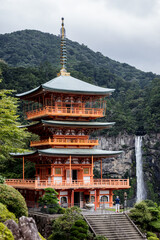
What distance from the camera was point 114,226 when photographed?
28531 mm

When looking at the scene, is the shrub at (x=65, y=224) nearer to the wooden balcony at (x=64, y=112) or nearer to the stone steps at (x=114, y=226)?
the stone steps at (x=114, y=226)

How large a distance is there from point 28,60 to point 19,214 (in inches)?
3908

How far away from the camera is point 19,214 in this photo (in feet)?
74.7

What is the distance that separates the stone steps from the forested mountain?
42194 millimetres

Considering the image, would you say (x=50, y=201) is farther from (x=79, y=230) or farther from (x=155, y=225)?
(x=155, y=225)

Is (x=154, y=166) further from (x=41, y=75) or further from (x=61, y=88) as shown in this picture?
(x=61, y=88)

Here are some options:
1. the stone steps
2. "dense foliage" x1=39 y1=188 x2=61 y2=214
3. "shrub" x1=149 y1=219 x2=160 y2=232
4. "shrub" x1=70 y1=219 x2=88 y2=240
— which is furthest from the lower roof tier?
"shrub" x1=70 y1=219 x2=88 y2=240

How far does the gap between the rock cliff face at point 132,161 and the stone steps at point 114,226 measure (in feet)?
121

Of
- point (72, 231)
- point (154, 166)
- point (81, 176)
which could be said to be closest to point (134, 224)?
point (72, 231)

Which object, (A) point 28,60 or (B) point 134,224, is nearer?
(B) point 134,224

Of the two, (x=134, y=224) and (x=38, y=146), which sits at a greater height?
(x=38, y=146)

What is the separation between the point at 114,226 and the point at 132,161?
137 ft

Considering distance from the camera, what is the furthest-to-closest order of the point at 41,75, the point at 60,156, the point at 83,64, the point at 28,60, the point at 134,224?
the point at 28,60 → the point at 83,64 → the point at 41,75 → the point at 60,156 → the point at 134,224

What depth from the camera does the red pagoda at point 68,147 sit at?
110ft
